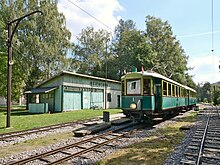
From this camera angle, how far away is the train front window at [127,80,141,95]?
12199 millimetres

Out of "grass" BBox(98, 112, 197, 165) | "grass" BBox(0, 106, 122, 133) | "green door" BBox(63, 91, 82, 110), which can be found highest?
"green door" BBox(63, 91, 82, 110)

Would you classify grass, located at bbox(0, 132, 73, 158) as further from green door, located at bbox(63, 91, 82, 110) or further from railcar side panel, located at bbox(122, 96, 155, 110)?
green door, located at bbox(63, 91, 82, 110)

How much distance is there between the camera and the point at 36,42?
30.6 meters

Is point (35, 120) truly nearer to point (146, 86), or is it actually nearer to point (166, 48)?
point (146, 86)

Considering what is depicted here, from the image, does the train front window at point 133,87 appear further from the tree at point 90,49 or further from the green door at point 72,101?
the tree at point 90,49

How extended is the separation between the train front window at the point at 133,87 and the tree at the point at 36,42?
864 inches

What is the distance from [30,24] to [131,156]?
29.1m

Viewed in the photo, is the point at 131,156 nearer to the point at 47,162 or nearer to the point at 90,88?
the point at 47,162

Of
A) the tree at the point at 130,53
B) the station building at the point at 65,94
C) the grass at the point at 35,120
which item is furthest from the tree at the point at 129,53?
the grass at the point at 35,120

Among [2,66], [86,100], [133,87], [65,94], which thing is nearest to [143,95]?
[133,87]

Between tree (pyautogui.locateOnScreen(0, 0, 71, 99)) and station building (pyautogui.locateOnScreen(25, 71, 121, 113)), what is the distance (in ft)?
19.6

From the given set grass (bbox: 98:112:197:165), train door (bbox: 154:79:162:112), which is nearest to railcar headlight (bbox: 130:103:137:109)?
train door (bbox: 154:79:162:112)

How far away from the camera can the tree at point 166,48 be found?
42.5 metres

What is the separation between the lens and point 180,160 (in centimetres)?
613
